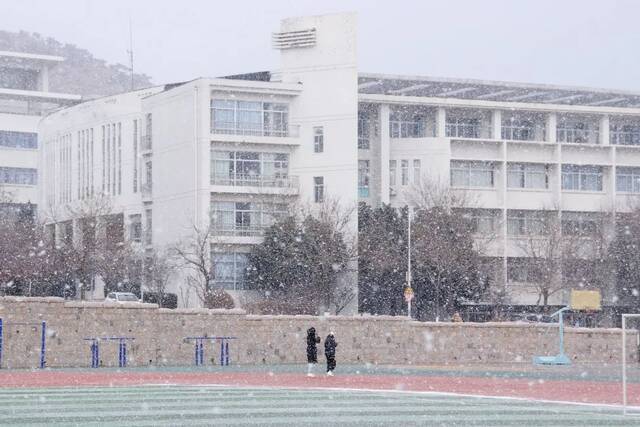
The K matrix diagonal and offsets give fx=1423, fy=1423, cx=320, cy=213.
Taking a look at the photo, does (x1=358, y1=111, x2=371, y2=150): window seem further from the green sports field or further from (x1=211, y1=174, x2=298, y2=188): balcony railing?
the green sports field

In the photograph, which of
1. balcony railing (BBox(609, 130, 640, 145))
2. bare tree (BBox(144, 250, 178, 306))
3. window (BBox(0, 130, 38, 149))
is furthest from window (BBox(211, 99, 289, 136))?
window (BBox(0, 130, 38, 149))

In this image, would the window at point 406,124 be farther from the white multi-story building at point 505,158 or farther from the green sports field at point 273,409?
the green sports field at point 273,409

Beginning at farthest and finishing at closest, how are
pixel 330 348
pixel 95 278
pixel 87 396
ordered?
pixel 95 278 → pixel 330 348 → pixel 87 396

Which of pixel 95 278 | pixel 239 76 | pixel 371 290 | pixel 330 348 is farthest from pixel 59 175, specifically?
pixel 330 348

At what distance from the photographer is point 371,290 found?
271 feet

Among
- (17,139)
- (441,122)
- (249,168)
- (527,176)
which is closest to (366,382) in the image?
(249,168)

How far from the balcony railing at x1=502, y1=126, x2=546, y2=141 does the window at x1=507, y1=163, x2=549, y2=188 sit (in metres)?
2.28

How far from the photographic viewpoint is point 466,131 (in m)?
91.4

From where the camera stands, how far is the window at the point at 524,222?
89.6 meters

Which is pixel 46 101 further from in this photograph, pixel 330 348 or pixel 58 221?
pixel 330 348

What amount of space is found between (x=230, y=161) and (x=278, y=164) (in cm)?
313

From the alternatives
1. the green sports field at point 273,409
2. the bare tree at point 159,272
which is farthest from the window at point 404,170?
the green sports field at point 273,409

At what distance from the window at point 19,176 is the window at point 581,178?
138ft

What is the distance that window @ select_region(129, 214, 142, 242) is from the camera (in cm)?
8712
